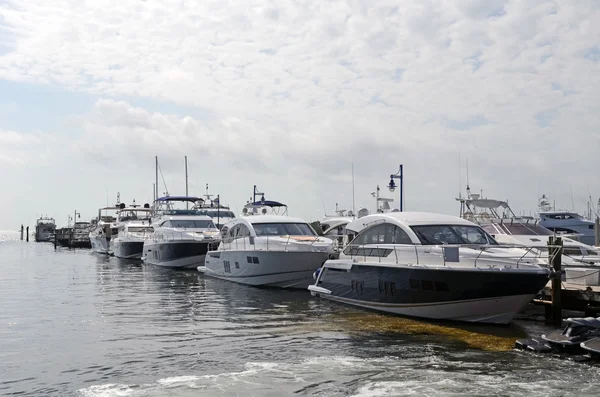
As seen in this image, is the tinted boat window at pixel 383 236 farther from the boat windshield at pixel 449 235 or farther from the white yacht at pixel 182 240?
the white yacht at pixel 182 240

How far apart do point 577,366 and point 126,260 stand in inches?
1636

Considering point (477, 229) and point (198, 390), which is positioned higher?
point (477, 229)

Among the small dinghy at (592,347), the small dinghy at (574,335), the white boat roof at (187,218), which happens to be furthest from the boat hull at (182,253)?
the small dinghy at (592,347)

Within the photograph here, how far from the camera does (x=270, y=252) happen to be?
78.8 ft

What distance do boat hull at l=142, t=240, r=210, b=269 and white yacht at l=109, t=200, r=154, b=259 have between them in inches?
281

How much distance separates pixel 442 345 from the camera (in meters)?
13.1

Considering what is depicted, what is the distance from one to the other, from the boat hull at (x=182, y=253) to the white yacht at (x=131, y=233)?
714cm

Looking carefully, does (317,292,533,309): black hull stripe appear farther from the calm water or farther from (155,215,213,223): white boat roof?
(155,215,213,223): white boat roof

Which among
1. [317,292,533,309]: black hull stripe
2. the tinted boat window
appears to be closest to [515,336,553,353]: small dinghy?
[317,292,533,309]: black hull stripe

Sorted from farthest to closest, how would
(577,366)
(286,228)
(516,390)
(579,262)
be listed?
1. (286,228)
2. (579,262)
3. (577,366)
4. (516,390)

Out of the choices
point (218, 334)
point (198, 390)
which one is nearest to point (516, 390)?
point (198, 390)

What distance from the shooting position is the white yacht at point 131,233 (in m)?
47.8

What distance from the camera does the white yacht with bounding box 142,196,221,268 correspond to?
118 ft

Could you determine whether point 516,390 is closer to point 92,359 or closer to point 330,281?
point 92,359
